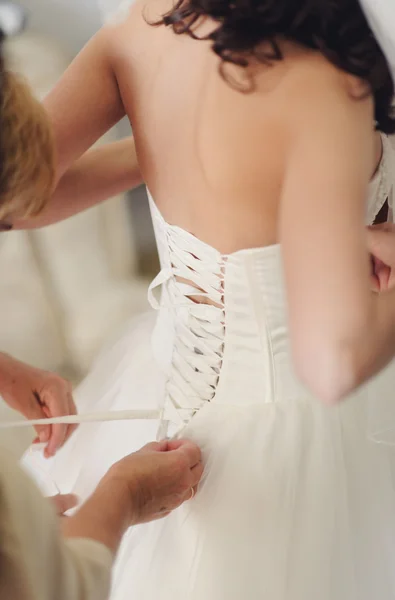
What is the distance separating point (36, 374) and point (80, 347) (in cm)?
37

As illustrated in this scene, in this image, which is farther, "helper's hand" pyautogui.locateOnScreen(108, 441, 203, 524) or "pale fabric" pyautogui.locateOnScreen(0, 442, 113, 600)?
"helper's hand" pyautogui.locateOnScreen(108, 441, 203, 524)

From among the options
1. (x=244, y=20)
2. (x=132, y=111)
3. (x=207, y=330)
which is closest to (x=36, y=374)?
(x=207, y=330)

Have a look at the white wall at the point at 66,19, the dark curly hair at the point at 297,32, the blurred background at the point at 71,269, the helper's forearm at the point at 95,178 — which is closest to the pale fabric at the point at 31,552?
the dark curly hair at the point at 297,32

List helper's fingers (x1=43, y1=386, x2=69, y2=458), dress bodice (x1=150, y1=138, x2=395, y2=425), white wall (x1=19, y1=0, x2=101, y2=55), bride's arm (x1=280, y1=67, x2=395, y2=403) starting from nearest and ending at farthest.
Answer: bride's arm (x1=280, y1=67, x2=395, y2=403), dress bodice (x1=150, y1=138, x2=395, y2=425), helper's fingers (x1=43, y1=386, x2=69, y2=458), white wall (x1=19, y1=0, x2=101, y2=55)

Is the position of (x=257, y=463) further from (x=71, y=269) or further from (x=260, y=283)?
(x=71, y=269)

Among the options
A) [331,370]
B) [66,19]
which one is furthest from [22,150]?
[66,19]

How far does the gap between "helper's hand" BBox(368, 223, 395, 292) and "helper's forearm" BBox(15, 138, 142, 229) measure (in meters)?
0.34

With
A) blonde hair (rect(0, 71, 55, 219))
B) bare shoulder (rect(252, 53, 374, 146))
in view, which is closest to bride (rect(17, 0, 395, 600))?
bare shoulder (rect(252, 53, 374, 146))

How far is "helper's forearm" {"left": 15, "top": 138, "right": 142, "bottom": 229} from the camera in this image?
28.0 inches

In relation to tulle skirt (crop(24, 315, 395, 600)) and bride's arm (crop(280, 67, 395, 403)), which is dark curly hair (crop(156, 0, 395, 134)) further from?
tulle skirt (crop(24, 315, 395, 600))

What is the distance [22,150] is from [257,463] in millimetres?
369

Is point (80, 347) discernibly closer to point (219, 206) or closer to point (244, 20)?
point (219, 206)

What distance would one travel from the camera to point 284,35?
1.39 ft

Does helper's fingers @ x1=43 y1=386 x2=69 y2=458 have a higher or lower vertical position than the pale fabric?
lower
